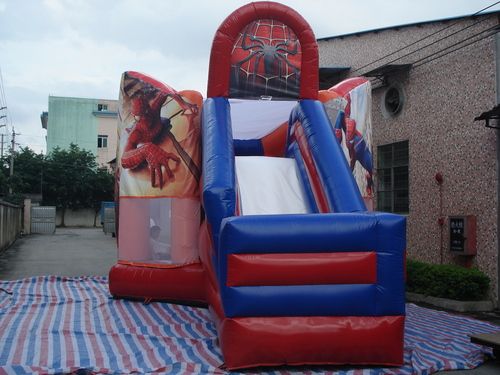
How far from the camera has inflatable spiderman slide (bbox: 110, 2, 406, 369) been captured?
16.2 ft

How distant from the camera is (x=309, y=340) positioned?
4.93m

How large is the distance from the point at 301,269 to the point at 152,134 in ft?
13.1

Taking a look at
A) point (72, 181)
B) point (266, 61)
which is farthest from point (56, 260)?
point (72, 181)

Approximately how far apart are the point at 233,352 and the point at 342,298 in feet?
3.42

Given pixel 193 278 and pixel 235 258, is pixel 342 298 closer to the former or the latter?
pixel 235 258

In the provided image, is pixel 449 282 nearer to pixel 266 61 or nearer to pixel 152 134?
pixel 266 61

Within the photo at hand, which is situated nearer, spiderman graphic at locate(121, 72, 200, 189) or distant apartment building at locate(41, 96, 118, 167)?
spiderman graphic at locate(121, 72, 200, 189)

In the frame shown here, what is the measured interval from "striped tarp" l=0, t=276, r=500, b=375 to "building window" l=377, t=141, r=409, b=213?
9.60 ft

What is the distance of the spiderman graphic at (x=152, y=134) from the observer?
8.09 meters

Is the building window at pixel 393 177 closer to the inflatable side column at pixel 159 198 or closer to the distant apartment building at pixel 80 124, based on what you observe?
the inflatable side column at pixel 159 198

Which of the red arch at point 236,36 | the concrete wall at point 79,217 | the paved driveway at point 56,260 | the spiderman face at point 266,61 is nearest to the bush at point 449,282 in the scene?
the red arch at point 236,36

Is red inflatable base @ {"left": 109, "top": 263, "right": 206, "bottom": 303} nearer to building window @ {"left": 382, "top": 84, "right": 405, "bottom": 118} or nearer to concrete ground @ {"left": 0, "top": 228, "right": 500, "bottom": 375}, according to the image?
concrete ground @ {"left": 0, "top": 228, "right": 500, "bottom": 375}

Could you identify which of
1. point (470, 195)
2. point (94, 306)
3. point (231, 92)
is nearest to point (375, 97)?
point (470, 195)

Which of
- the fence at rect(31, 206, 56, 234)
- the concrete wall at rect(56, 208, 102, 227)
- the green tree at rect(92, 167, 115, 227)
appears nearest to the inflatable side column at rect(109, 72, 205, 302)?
the fence at rect(31, 206, 56, 234)
